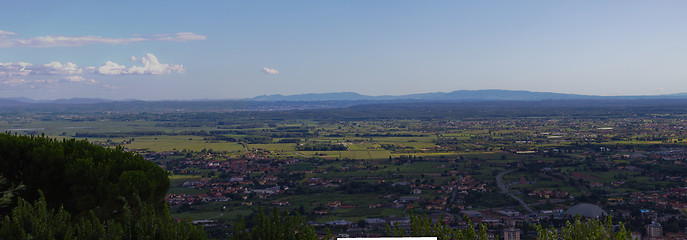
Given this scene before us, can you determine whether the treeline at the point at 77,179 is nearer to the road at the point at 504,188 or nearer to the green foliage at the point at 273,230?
the green foliage at the point at 273,230

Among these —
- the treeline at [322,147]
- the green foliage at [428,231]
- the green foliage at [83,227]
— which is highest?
the green foliage at [83,227]

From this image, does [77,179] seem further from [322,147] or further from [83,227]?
[322,147]

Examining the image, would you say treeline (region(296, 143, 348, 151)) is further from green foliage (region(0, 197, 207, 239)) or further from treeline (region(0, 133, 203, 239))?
green foliage (region(0, 197, 207, 239))

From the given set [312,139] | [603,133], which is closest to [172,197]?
[312,139]

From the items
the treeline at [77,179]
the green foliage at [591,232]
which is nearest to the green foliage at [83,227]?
the treeline at [77,179]

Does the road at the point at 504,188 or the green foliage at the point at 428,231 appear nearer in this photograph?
the green foliage at the point at 428,231

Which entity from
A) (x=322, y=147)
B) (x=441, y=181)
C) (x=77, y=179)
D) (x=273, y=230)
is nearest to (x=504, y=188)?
(x=441, y=181)
